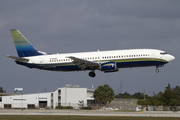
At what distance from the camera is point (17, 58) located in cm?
6366

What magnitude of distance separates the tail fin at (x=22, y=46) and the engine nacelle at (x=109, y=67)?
54.0ft

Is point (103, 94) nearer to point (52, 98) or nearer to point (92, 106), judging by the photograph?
point (52, 98)

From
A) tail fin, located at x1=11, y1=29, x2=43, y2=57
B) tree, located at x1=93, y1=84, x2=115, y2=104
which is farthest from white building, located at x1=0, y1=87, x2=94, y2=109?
tail fin, located at x1=11, y1=29, x2=43, y2=57

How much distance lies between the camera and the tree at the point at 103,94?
115m

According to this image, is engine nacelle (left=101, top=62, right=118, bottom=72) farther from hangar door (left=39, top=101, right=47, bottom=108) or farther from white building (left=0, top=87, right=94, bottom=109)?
white building (left=0, top=87, right=94, bottom=109)

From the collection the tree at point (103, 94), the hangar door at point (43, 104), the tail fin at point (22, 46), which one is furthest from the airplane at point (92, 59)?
the tree at point (103, 94)

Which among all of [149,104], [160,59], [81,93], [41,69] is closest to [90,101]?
[81,93]

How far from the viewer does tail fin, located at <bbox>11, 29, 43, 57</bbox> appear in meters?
66.9

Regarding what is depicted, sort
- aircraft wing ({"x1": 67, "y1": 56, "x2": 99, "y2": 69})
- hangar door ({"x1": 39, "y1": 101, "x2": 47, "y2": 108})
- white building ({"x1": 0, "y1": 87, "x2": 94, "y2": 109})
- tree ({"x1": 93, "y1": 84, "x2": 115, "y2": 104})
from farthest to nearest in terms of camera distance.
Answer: tree ({"x1": 93, "y1": 84, "x2": 115, "y2": 104}), white building ({"x1": 0, "y1": 87, "x2": 94, "y2": 109}), hangar door ({"x1": 39, "y1": 101, "x2": 47, "y2": 108}), aircraft wing ({"x1": 67, "y1": 56, "x2": 99, "y2": 69})

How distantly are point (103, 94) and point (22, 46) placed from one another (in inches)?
2199

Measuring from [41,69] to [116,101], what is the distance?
67.4m

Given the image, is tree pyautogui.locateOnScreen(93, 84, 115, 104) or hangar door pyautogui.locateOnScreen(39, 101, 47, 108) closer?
hangar door pyautogui.locateOnScreen(39, 101, 47, 108)

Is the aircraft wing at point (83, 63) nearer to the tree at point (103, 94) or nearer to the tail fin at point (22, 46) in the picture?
the tail fin at point (22, 46)

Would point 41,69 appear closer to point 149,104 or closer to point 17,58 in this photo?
point 17,58
